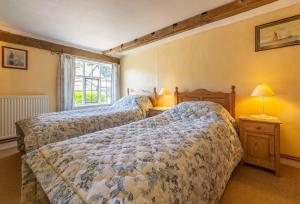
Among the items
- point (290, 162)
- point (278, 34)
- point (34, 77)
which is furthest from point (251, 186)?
point (34, 77)

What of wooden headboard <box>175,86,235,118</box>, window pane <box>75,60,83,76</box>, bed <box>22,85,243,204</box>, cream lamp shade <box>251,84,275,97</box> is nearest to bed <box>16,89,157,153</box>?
bed <box>22,85,243,204</box>

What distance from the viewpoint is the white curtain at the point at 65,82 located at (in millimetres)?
3964

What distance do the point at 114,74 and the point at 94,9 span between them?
8.93ft

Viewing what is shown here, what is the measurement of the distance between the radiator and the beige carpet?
994 mm

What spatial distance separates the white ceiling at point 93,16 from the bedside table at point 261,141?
172cm

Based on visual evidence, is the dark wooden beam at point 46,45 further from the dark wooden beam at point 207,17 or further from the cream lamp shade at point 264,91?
the cream lamp shade at point 264,91

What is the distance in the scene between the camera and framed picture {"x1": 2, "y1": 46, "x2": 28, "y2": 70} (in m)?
3.28

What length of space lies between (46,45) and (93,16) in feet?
5.80

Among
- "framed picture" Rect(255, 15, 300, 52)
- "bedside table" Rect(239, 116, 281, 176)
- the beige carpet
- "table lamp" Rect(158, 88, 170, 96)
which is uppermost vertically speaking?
"framed picture" Rect(255, 15, 300, 52)

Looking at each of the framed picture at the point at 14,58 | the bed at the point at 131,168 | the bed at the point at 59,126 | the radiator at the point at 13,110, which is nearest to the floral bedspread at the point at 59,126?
the bed at the point at 59,126

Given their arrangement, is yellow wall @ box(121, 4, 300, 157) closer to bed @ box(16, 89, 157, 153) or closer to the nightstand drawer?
the nightstand drawer

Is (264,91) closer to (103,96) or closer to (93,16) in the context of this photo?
(93,16)

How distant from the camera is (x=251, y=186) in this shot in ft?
6.40

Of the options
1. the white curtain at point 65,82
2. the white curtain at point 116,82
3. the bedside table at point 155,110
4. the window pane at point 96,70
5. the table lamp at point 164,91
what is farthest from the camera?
the white curtain at point 116,82
